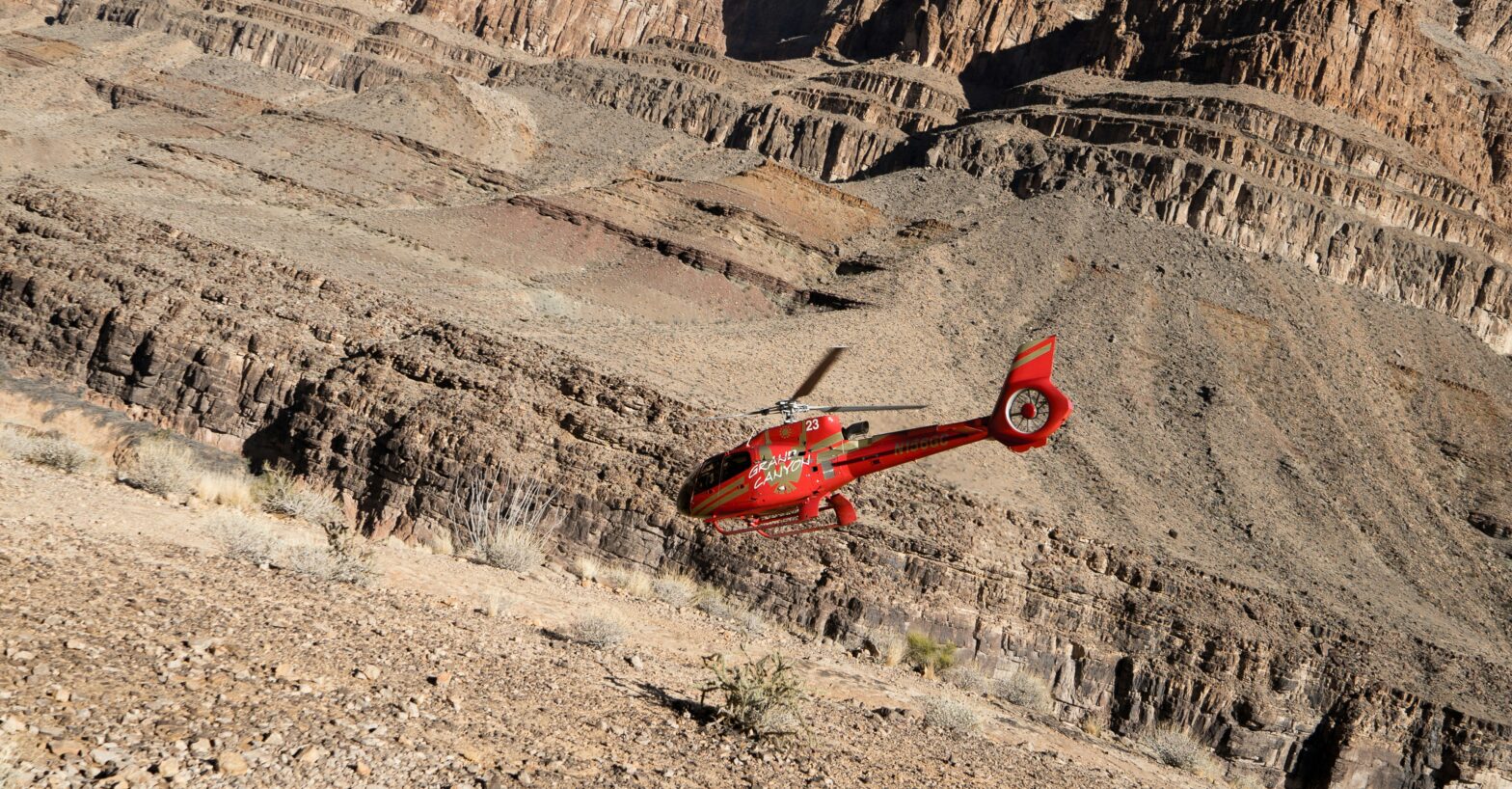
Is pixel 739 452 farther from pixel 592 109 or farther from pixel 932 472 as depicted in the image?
pixel 592 109

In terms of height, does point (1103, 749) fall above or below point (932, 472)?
below

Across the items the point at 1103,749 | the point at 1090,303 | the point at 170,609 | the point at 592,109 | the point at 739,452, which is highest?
the point at 592,109

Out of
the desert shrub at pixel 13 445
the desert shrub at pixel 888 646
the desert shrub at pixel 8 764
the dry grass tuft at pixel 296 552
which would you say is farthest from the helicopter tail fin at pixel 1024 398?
the desert shrub at pixel 13 445

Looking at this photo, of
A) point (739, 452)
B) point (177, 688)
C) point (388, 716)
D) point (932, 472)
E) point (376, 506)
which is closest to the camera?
point (177, 688)

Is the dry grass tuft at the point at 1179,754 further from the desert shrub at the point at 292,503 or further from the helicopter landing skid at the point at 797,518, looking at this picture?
the desert shrub at the point at 292,503

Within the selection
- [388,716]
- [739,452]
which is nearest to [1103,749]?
[739,452]

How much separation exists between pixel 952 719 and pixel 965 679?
26.5 feet

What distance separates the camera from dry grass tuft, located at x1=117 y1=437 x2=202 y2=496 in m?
15.9

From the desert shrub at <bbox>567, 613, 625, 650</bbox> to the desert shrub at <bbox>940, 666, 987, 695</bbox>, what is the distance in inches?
372

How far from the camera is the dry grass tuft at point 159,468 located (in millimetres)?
15909

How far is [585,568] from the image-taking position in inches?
797

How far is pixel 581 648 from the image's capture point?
462 inches

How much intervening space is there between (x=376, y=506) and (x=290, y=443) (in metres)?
3.14

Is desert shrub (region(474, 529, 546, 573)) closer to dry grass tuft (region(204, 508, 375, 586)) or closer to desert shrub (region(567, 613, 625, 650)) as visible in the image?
dry grass tuft (region(204, 508, 375, 586))
